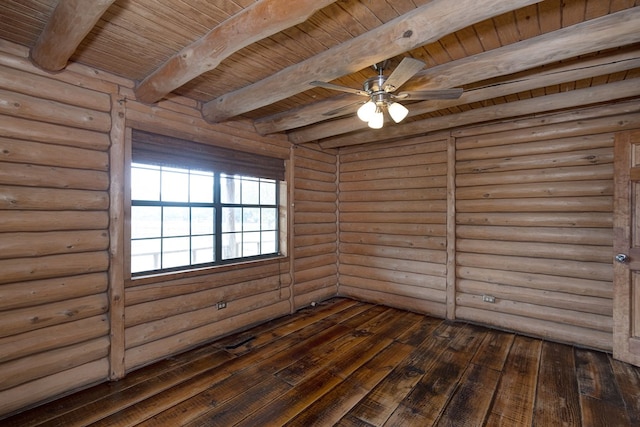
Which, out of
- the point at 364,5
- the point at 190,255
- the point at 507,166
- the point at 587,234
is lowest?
the point at 190,255

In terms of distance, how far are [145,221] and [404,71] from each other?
9.13 feet

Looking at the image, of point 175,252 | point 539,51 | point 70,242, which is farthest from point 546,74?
point 70,242

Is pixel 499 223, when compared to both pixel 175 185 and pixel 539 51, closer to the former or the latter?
pixel 539 51

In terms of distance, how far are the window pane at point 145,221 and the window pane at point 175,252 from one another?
0.16 m

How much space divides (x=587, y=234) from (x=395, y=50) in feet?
10.1

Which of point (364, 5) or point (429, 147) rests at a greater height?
point (364, 5)

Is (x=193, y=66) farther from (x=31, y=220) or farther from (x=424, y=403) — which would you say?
(x=424, y=403)

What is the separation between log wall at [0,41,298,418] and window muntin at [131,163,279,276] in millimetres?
A: 262

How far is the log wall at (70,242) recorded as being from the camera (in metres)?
2.19

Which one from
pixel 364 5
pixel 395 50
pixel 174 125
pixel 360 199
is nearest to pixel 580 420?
pixel 395 50

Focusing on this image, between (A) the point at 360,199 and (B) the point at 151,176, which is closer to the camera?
(B) the point at 151,176

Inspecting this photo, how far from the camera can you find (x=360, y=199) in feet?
16.4

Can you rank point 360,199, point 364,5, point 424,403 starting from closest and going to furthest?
1. point 364,5
2. point 424,403
3. point 360,199

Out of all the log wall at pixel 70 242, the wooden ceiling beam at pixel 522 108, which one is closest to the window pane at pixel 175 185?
the log wall at pixel 70 242
